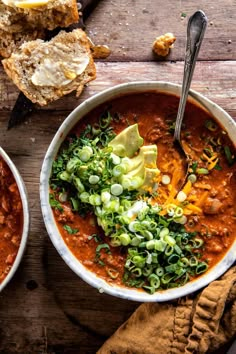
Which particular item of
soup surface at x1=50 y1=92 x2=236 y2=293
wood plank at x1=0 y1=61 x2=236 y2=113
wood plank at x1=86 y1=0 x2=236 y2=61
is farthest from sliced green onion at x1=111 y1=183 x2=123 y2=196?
wood plank at x1=86 y1=0 x2=236 y2=61

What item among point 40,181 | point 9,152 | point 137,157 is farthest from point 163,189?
point 9,152

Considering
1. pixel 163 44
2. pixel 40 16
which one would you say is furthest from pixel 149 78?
pixel 40 16

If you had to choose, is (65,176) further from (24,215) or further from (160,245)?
(160,245)

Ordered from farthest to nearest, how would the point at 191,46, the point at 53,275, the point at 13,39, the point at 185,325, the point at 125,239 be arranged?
1. the point at 53,275
2. the point at 13,39
3. the point at 185,325
4. the point at 125,239
5. the point at 191,46

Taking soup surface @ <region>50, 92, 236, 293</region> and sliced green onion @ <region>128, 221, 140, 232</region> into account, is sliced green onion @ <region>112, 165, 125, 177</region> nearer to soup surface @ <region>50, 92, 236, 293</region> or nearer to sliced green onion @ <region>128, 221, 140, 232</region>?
soup surface @ <region>50, 92, 236, 293</region>

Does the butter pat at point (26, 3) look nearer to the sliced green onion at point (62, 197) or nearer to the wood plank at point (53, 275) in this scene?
the wood plank at point (53, 275)

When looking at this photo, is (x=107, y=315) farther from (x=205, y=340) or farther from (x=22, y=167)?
(x=22, y=167)
